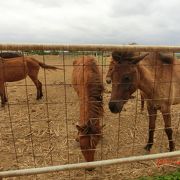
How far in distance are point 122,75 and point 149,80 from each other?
1.97 feet

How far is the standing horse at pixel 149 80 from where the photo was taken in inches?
148

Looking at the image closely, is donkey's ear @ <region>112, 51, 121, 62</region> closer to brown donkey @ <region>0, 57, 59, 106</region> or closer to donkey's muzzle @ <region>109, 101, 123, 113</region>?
donkey's muzzle @ <region>109, 101, 123, 113</region>

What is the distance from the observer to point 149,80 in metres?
4.13

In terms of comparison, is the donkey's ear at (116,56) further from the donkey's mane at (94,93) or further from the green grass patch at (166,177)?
the green grass patch at (166,177)

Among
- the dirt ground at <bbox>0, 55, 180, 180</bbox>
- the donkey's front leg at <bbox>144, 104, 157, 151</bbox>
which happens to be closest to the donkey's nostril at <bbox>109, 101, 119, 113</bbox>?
the dirt ground at <bbox>0, 55, 180, 180</bbox>

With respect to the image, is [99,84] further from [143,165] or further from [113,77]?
[143,165]

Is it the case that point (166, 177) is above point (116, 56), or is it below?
below

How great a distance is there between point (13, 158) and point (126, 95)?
7.08 ft

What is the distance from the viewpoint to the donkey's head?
12.2 feet

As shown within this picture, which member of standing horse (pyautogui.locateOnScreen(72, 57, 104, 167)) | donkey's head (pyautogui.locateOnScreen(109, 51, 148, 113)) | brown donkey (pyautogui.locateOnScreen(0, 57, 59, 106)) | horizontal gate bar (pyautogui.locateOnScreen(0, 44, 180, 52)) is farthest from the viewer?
brown donkey (pyautogui.locateOnScreen(0, 57, 59, 106))

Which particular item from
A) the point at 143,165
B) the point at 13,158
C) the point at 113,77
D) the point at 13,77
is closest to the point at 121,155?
the point at 143,165

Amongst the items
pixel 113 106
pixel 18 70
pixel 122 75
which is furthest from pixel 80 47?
pixel 18 70

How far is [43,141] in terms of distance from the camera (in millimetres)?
5082

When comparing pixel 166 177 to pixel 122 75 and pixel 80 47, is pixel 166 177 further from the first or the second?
pixel 80 47
